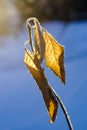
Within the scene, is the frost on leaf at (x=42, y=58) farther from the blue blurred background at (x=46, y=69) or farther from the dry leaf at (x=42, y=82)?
the blue blurred background at (x=46, y=69)

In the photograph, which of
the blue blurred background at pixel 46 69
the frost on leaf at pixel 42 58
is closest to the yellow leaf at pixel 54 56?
the frost on leaf at pixel 42 58

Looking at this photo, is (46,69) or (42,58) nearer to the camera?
(42,58)

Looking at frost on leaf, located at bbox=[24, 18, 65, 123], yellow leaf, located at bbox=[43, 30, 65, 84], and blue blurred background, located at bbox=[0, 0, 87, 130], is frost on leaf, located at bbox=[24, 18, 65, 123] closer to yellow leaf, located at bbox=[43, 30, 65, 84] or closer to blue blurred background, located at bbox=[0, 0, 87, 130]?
yellow leaf, located at bbox=[43, 30, 65, 84]

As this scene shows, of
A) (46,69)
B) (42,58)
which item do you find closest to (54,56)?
(42,58)

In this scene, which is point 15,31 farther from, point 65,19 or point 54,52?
point 54,52

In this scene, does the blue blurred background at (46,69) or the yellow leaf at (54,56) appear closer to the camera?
the yellow leaf at (54,56)

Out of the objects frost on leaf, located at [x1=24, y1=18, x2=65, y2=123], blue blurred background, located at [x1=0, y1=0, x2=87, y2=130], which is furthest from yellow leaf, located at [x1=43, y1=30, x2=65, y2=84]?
blue blurred background, located at [x1=0, y1=0, x2=87, y2=130]

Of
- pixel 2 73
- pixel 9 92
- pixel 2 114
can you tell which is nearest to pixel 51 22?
pixel 2 73

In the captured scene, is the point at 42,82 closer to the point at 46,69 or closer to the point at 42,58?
the point at 42,58
